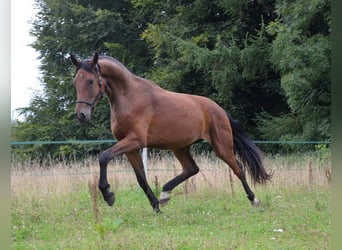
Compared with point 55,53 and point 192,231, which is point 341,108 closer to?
point 192,231

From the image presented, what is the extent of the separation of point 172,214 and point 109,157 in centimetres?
110

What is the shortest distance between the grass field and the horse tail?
1.10ft

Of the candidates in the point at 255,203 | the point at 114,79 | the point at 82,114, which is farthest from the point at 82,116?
the point at 255,203

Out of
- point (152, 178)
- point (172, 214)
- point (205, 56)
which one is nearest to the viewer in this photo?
point (172, 214)

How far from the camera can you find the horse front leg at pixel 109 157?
5941 mm

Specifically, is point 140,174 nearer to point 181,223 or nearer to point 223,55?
point 181,223

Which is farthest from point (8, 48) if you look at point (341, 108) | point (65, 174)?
point (65, 174)

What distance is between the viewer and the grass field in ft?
15.1

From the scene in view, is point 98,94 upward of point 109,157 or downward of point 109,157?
upward

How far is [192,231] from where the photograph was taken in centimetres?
525

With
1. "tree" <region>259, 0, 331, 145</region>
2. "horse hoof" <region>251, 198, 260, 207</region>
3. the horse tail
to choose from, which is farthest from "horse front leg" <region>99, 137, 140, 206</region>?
"tree" <region>259, 0, 331, 145</region>

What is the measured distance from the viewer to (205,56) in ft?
61.1

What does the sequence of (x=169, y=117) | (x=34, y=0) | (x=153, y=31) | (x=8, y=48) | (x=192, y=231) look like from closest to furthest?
(x=8, y=48) < (x=192, y=231) < (x=169, y=117) < (x=153, y=31) < (x=34, y=0)

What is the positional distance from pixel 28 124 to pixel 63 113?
185cm
